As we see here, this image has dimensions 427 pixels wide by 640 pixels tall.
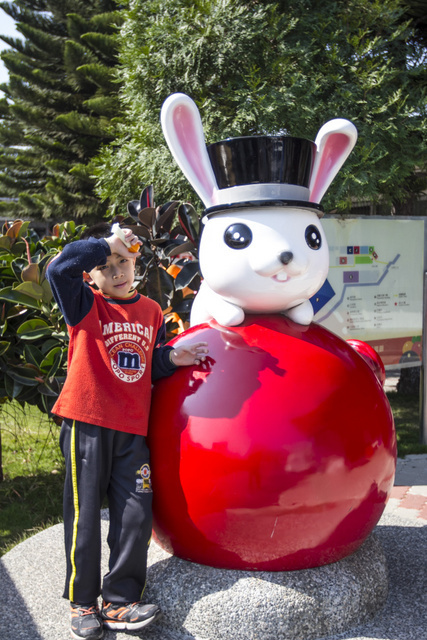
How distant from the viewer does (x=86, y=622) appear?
7.03 ft

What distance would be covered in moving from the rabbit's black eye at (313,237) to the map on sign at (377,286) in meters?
2.78

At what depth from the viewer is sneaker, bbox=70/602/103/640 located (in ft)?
6.92

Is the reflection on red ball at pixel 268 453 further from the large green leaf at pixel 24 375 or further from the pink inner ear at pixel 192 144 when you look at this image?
the large green leaf at pixel 24 375

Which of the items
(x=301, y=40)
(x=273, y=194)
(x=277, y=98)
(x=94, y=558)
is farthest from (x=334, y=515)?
(x=301, y=40)

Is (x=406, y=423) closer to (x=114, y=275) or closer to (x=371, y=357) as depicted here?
(x=371, y=357)

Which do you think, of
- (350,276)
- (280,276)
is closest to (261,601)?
(280,276)

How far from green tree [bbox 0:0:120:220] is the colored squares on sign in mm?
9118

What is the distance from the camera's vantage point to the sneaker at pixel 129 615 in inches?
84.3

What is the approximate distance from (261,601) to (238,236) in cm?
121

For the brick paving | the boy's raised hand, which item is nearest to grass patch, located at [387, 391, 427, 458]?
the brick paving

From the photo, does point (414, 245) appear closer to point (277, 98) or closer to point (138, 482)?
point (277, 98)

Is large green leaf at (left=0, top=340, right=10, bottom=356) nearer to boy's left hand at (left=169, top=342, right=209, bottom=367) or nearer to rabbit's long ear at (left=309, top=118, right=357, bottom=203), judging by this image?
boy's left hand at (left=169, top=342, right=209, bottom=367)

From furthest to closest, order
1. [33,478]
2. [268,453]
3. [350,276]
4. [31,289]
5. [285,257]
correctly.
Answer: [350,276] → [33,478] → [31,289] → [285,257] → [268,453]

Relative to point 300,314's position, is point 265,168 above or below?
above
